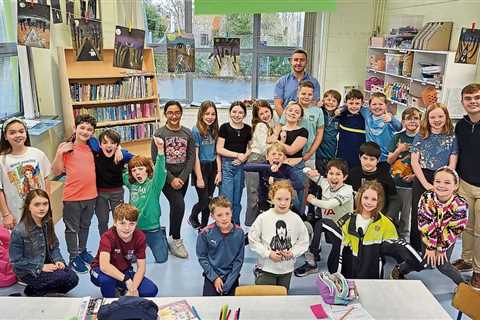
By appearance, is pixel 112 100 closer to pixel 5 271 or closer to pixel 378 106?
pixel 5 271

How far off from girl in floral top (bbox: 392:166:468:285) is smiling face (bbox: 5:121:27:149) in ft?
9.24

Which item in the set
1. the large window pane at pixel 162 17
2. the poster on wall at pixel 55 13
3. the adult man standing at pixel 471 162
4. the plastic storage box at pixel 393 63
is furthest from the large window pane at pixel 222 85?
the adult man standing at pixel 471 162

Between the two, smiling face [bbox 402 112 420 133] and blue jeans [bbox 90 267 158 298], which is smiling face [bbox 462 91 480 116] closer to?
smiling face [bbox 402 112 420 133]

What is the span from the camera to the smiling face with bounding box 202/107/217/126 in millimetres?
3600

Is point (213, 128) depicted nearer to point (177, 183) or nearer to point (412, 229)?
point (177, 183)

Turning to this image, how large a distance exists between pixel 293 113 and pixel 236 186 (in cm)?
80

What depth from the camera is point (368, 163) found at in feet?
10.7

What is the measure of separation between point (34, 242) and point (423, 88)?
4687 millimetres

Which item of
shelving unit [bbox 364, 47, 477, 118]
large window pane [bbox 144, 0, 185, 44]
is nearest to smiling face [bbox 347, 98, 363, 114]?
shelving unit [bbox 364, 47, 477, 118]

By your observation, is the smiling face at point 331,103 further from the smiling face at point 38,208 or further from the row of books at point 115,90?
the row of books at point 115,90

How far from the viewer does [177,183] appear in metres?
3.50

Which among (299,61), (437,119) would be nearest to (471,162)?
(437,119)

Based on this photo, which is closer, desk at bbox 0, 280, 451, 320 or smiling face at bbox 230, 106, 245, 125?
desk at bbox 0, 280, 451, 320

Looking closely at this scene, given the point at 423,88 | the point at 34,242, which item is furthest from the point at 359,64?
the point at 34,242
